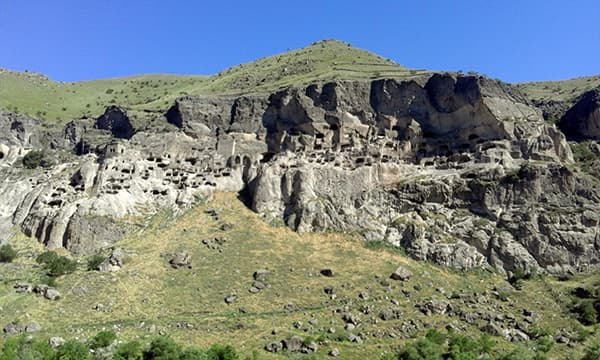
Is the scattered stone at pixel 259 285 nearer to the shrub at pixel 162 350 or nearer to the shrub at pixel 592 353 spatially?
the shrub at pixel 162 350

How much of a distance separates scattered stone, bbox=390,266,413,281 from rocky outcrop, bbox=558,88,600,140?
37.8 meters

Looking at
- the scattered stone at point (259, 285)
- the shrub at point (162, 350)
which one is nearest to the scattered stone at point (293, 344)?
the shrub at point (162, 350)

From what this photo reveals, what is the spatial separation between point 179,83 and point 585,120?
100524 millimetres

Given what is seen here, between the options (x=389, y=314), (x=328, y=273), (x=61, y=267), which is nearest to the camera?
(x=389, y=314)

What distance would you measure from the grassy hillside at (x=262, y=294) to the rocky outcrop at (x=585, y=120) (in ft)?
94.0

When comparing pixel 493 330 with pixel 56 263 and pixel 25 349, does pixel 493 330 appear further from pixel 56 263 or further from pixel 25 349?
pixel 56 263

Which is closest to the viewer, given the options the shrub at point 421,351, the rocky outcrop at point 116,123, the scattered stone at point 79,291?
the shrub at point 421,351

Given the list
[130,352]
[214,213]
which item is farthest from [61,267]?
[214,213]

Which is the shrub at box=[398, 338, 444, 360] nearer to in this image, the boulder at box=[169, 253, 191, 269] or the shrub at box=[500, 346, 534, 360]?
the shrub at box=[500, 346, 534, 360]

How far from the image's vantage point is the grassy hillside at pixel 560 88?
95375 mm

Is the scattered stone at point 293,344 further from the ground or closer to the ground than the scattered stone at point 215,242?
closer to the ground

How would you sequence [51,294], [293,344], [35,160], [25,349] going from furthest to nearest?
1. [35,160]
2. [51,294]
3. [293,344]
4. [25,349]

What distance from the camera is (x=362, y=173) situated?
208 feet

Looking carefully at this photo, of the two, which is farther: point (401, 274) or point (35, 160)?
point (35, 160)
